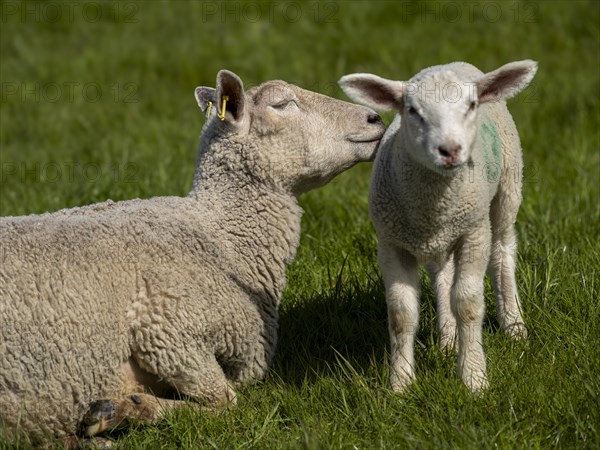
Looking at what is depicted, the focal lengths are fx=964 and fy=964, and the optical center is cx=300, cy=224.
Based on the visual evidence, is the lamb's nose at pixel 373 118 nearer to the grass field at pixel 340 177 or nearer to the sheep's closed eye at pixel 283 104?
the sheep's closed eye at pixel 283 104

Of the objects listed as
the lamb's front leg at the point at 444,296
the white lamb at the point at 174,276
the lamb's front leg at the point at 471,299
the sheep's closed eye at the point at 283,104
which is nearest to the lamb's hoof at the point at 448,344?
the lamb's front leg at the point at 444,296

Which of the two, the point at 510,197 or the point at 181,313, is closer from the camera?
the point at 181,313

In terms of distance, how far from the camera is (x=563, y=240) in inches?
219

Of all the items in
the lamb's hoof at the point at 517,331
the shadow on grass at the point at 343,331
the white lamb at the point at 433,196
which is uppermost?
the white lamb at the point at 433,196

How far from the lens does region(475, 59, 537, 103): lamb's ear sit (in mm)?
3891

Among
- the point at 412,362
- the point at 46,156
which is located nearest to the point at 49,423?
the point at 412,362

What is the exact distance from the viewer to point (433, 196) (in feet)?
12.9

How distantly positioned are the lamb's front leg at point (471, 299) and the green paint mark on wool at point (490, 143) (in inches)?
12.5

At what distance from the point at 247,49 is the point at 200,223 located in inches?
255

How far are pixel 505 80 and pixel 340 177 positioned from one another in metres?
3.21

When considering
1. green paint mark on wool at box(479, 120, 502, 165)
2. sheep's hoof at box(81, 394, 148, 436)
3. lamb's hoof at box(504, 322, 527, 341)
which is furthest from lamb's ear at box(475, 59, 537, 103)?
sheep's hoof at box(81, 394, 148, 436)

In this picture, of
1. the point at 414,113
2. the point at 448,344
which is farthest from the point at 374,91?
the point at 448,344

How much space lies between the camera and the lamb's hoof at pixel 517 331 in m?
4.43

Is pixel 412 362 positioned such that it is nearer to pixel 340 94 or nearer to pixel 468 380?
pixel 468 380
